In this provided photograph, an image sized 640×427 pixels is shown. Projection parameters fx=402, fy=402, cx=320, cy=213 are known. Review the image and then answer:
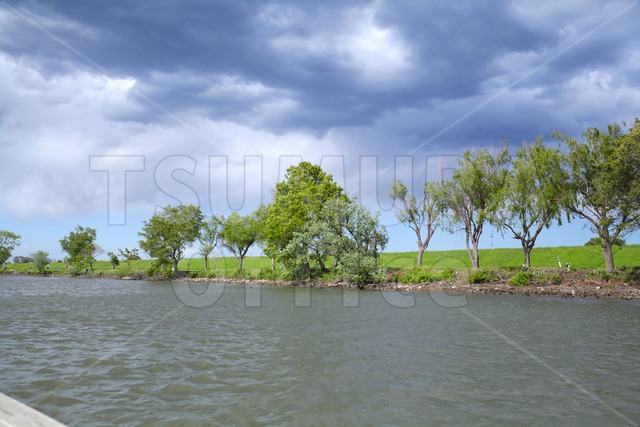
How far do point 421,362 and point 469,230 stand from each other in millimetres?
42619

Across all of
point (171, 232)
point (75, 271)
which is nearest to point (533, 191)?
point (171, 232)

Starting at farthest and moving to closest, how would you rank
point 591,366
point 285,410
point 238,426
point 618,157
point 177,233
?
point 177,233 → point 618,157 → point 591,366 → point 285,410 → point 238,426

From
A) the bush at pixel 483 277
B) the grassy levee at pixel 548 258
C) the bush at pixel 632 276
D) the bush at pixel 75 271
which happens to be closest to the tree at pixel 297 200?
the grassy levee at pixel 548 258

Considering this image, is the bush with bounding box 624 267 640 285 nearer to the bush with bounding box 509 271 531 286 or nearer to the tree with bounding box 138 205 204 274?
the bush with bounding box 509 271 531 286

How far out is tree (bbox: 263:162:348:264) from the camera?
186ft

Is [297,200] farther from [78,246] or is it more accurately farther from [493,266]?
[78,246]

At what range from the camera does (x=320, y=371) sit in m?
11.3

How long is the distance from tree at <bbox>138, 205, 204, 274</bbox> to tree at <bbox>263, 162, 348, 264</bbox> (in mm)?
31993

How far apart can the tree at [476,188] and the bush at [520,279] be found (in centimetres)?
705

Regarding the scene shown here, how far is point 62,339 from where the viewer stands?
15117 mm

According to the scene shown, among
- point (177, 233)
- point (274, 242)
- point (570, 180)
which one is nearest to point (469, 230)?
point (570, 180)

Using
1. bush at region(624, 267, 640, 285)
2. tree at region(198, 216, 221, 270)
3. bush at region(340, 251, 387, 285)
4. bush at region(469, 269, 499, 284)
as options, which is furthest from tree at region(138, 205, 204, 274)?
bush at region(624, 267, 640, 285)

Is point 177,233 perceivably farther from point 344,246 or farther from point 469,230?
point 469,230

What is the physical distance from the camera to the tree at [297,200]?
5666 cm
